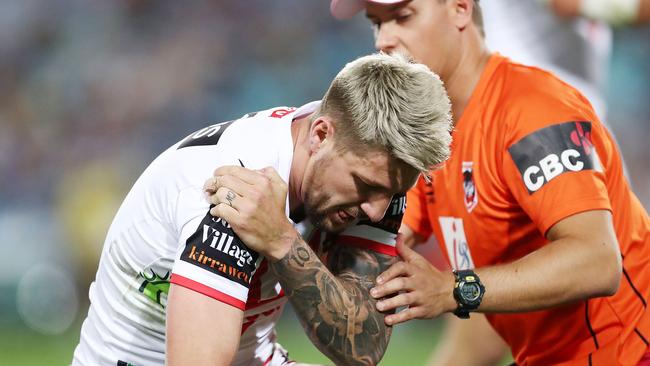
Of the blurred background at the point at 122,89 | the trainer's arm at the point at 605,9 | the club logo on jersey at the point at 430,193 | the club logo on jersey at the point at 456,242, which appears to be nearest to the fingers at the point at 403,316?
the club logo on jersey at the point at 456,242

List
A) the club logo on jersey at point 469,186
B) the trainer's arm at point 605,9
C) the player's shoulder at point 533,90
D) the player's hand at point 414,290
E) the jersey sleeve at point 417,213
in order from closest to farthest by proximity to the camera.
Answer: the player's hand at point 414,290 < the player's shoulder at point 533,90 < the club logo on jersey at point 469,186 < the jersey sleeve at point 417,213 < the trainer's arm at point 605,9

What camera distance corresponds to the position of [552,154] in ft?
10.3

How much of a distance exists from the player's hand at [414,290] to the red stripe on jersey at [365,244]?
80 mm

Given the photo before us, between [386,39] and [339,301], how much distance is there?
1281 millimetres

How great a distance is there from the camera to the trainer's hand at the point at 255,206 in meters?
2.47

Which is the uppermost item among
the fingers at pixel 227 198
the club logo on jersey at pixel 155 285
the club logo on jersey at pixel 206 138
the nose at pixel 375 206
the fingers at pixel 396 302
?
the club logo on jersey at pixel 206 138

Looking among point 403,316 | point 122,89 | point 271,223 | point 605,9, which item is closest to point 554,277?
point 403,316

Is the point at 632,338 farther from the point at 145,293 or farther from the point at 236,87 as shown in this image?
the point at 236,87

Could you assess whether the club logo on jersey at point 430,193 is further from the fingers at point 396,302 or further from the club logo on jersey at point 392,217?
the fingers at point 396,302

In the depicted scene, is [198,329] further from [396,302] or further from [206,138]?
[396,302]

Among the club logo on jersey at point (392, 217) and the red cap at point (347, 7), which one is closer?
the club logo on jersey at point (392, 217)

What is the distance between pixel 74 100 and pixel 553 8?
488 centimetres

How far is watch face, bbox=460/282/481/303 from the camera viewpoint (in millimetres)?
2961

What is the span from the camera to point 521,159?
317cm
